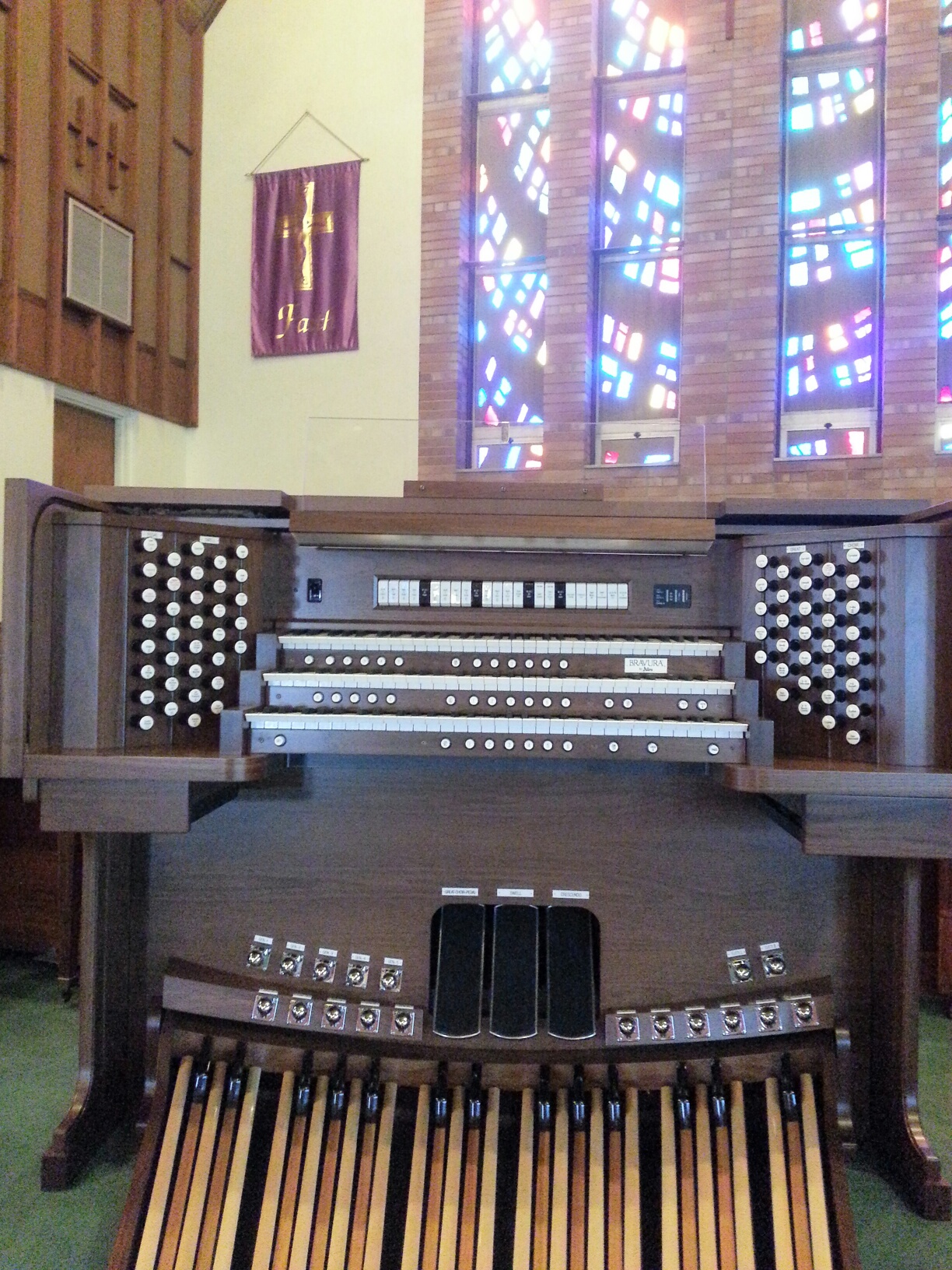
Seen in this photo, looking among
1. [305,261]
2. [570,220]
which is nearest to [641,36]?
[570,220]

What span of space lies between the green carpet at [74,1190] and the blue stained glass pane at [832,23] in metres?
5.50

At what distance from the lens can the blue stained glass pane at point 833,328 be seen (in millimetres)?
5258

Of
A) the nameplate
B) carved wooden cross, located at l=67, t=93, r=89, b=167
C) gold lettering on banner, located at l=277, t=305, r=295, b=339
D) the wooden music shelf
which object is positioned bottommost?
the wooden music shelf

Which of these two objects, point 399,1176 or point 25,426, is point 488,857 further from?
point 25,426

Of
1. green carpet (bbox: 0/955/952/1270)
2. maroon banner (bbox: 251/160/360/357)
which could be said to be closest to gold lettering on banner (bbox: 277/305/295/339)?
maroon banner (bbox: 251/160/360/357)

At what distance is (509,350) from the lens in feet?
19.3

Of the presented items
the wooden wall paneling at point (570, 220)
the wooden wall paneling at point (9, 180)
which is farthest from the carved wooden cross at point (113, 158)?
the wooden wall paneling at point (570, 220)

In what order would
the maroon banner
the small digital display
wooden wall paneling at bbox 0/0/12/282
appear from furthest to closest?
the maroon banner → wooden wall paneling at bbox 0/0/12/282 → the small digital display

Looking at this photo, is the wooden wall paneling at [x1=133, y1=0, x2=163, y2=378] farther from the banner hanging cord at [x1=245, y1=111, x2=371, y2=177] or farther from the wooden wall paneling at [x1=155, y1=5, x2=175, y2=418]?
the banner hanging cord at [x1=245, y1=111, x2=371, y2=177]

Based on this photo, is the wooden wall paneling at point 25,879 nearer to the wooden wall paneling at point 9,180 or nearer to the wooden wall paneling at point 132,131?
the wooden wall paneling at point 9,180

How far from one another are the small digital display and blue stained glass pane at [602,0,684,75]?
506cm

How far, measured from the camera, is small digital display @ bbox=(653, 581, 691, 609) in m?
1.94

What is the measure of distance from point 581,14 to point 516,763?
5593mm

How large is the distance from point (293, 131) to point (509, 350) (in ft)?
7.03
